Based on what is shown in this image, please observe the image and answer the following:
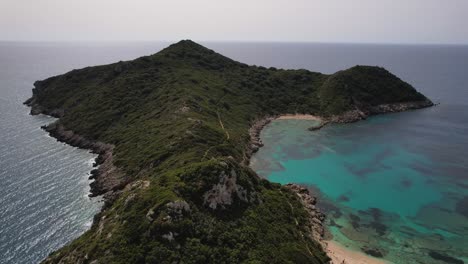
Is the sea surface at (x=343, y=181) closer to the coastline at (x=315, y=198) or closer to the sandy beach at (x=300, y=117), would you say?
the coastline at (x=315, y=198)

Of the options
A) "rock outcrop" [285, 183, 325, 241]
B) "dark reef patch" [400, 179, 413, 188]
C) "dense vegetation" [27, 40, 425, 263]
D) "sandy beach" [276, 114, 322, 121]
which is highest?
"dense vegetation" [27, 40, 425, 263]

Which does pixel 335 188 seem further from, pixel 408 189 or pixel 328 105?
pixel 328 105

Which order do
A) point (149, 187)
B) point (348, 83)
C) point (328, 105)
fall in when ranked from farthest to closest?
point (348, 83) → point (328, 105) → point (149, 187)

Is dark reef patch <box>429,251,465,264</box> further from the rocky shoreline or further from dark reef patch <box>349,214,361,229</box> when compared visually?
the rocky shoreline

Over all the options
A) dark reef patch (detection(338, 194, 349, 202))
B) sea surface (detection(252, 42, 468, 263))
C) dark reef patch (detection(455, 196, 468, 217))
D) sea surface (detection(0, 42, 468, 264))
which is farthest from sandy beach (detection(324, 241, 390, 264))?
dark reef patch (detection(455, 196, 468, 217))

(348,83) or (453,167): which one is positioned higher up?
(348,83)

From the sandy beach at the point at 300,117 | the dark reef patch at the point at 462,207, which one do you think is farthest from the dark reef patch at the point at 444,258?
the sandy beach at the point at 300,117

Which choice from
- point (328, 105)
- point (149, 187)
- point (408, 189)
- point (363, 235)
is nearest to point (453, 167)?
point (408, 189)
